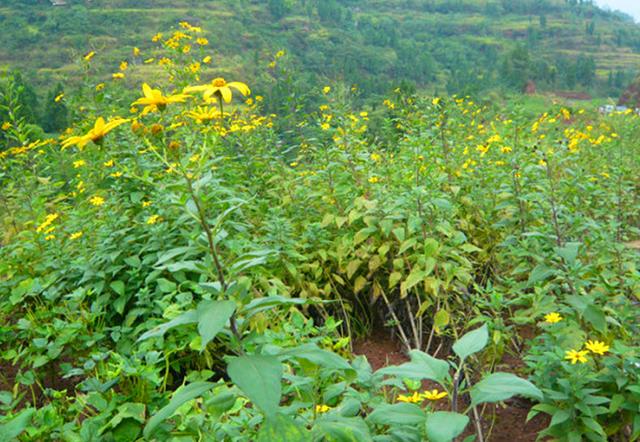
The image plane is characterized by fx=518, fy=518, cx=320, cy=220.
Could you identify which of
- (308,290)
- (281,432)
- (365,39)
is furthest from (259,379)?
(365,39)

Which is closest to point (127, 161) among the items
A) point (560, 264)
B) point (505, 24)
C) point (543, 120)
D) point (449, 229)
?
point (449, 229)

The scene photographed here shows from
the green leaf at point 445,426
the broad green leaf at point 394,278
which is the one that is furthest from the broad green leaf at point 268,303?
the broad green leaf at point 394,278

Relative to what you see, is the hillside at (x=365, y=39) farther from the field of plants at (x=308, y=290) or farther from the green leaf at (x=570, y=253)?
the green leaf at (x=570, y=253)

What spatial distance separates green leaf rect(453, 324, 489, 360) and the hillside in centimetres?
3125

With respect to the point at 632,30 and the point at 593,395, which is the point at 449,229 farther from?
the point at 632,30

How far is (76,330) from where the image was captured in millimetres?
2084

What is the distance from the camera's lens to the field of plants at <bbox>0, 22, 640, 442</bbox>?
3.64ft

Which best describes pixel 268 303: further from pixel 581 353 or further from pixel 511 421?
pixel 511 421

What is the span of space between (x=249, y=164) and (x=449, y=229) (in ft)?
5.38

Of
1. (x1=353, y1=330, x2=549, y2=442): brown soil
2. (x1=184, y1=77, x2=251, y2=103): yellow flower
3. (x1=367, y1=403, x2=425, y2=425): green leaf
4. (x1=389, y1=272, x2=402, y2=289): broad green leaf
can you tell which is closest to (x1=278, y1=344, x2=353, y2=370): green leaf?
(x1=367, y1=403, x2=425, y2=425): green leaf

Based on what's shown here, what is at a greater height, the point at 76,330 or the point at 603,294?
the point at 603,294

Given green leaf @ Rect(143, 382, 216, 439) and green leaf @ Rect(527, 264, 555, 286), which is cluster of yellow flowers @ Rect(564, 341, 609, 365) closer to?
green leaf @ Rect(527, 264, 555, 286)

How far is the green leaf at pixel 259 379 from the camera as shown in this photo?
84cm

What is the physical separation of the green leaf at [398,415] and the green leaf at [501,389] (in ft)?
0.36
